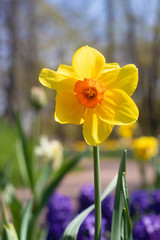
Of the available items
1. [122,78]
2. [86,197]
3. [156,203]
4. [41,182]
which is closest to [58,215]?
[86,197]

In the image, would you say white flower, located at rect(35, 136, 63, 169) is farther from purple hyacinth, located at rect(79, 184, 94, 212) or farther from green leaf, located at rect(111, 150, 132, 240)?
green leaf, located at rect(111, 150, 132, 240)

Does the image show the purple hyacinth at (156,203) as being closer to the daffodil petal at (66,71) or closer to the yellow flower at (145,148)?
the daffodil petal at (66,71)

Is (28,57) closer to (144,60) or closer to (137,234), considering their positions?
(144,60)

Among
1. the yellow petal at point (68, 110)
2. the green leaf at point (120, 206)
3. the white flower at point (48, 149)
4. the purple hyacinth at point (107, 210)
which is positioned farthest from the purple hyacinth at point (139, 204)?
the white flower at point (48, 149)

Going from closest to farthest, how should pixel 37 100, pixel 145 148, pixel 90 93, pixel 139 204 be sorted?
pixel 90 93
pixel 139 204
pixel 37 100
pixel 145 148

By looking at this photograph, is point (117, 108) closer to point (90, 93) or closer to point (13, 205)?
point (90, 93)

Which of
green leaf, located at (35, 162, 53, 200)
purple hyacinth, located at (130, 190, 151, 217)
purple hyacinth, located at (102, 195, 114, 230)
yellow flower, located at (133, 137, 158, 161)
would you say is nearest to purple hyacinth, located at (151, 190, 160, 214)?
purple hyacinth, located at (130, 190, 151, 217)
